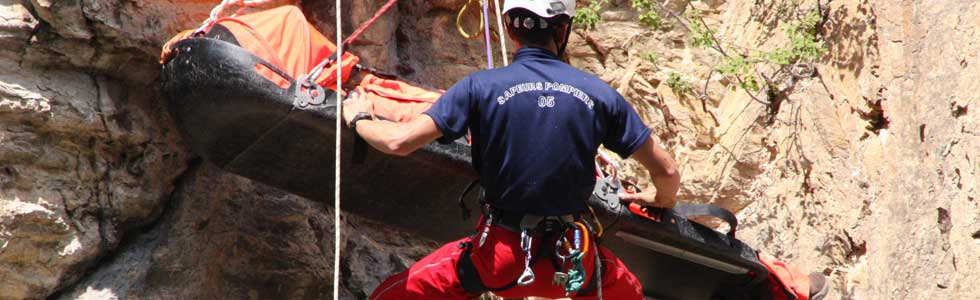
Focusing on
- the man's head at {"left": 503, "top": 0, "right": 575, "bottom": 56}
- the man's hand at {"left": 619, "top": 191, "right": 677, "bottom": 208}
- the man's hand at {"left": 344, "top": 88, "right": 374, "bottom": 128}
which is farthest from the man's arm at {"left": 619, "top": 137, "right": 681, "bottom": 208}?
the man's hand at {"left": 344, "top": 88, "right": 374, "bottom": 128}

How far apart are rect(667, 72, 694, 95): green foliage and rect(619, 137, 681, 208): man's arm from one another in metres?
1.73

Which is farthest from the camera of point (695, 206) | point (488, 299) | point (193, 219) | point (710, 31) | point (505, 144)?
point (710, 31)

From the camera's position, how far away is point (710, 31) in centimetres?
688

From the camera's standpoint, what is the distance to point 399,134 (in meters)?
4.57

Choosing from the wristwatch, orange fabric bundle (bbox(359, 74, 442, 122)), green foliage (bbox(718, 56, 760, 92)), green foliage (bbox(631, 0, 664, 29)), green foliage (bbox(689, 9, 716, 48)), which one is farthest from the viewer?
green foliage (bbox(631, 0, 664, 29))

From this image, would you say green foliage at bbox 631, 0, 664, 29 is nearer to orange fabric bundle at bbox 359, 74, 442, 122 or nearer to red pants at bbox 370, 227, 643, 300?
orange fabric bundle at bbox 359, 74, 442, 122

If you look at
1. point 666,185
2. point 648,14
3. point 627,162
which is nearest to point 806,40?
point 648,14

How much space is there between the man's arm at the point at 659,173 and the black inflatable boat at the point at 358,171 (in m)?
0.18

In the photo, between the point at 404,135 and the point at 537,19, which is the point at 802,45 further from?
the point at 404,135

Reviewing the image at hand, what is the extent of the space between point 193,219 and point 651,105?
2.42 meters

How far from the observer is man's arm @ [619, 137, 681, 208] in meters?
4.76

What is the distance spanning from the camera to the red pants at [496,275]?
470 centimetres

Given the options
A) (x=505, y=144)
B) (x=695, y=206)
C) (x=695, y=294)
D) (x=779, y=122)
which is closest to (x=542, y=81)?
(x=505, y=144)

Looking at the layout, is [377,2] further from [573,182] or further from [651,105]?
[573,182]
